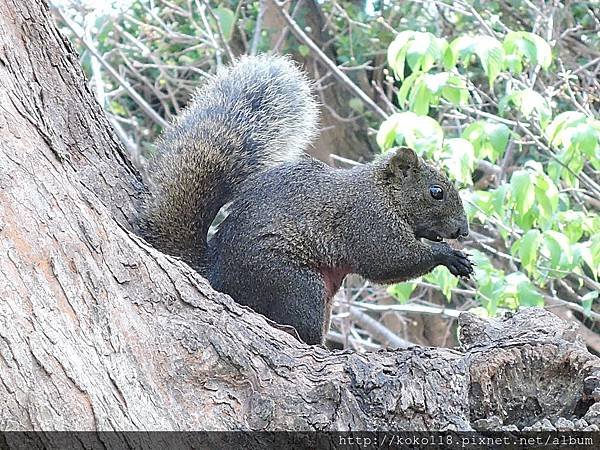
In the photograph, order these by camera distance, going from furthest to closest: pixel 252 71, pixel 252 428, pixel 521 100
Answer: pixel 521 100
pixel 252 71
pixel 252 428

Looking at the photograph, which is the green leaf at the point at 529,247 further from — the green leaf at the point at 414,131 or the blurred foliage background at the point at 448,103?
the green leaf at the point at 414,131

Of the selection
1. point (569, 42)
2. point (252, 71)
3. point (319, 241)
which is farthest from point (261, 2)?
point (319, 241)

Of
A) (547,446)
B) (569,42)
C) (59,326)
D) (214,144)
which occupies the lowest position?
(569,42)

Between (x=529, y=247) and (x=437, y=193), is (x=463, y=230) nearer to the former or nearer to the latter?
(x=437, y=193)

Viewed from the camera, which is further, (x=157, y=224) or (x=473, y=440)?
(x=157, y=224)

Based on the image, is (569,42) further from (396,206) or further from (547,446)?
(547,446)

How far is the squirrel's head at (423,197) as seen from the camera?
2398 mm

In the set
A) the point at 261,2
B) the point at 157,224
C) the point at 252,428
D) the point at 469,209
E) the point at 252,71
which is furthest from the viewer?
the point at 261,2

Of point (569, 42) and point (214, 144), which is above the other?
point (214, 144)

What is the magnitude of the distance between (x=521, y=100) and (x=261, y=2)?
6.39ft

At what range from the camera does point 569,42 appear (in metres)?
4.77

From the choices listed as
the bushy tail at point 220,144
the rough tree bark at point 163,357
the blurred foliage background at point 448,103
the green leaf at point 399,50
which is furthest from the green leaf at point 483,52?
the rough tree bark at point 163,357

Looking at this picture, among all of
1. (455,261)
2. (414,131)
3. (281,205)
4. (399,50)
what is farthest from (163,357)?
(399,50)

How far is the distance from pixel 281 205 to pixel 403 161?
0.43 meters
